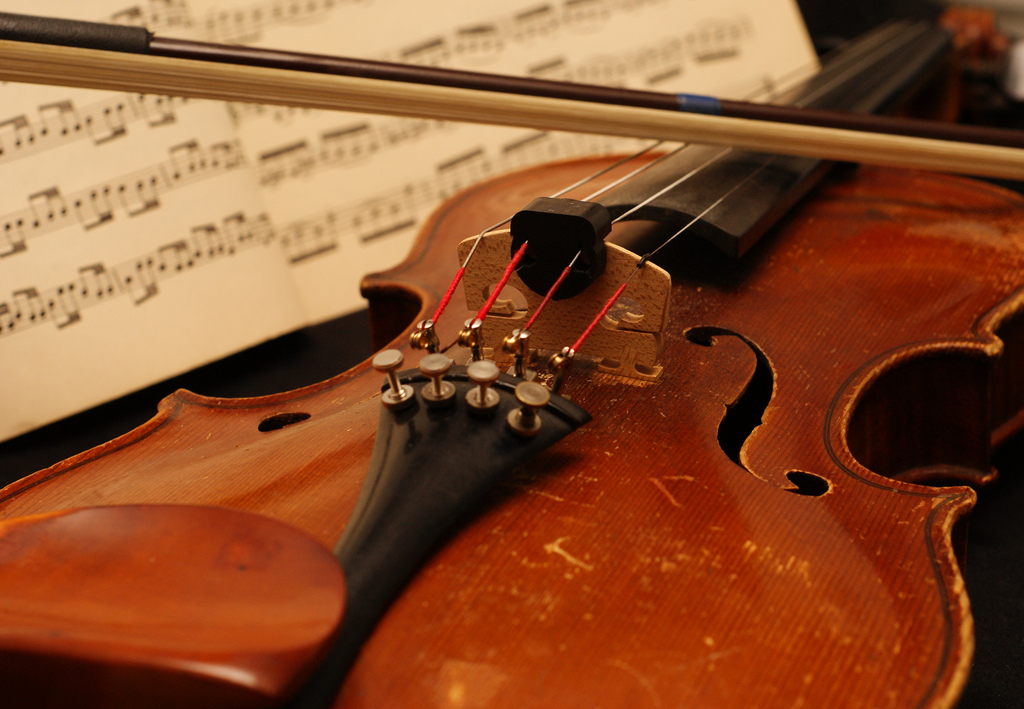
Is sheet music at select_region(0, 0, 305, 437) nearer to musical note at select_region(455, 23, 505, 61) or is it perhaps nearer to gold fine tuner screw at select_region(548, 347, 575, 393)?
musical note at select_region(455, 23, 505, 61)

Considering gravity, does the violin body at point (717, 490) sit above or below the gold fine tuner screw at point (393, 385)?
below

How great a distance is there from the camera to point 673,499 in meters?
0.65

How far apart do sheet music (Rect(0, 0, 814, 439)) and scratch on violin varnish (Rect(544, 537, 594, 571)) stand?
3.36 ft

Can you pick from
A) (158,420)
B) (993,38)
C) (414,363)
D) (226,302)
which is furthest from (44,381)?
(993,38)

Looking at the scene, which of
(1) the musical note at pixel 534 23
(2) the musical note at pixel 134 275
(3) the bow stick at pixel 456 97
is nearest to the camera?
(3) the bow stick at pixel 456 97

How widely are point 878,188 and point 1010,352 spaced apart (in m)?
0.38

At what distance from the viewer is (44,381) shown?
4.25 ft

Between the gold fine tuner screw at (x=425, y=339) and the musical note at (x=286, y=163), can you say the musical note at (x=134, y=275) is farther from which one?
the gold fine tuner screw at (x=425, y=339)

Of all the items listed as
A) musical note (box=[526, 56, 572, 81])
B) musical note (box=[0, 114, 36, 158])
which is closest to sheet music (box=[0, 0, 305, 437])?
musical note (box=[0, 114, 36, 158])

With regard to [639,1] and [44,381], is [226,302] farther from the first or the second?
[639,1]

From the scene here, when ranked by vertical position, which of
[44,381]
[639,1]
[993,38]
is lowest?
[44,381]

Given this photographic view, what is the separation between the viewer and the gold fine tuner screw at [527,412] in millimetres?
634

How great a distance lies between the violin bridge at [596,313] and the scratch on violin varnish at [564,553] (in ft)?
0.73

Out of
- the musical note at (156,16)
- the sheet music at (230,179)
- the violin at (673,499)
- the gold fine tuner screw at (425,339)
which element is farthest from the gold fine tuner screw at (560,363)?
the musical note at (156,16)
